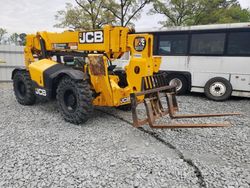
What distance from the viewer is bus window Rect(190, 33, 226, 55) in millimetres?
7359

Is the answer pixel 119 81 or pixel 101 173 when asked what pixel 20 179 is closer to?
pixel 101 173

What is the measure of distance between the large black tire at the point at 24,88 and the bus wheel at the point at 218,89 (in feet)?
19.2

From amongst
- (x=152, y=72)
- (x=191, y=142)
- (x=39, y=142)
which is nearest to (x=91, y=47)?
(x=152, y=72)

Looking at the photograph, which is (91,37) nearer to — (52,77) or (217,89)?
(52,77)

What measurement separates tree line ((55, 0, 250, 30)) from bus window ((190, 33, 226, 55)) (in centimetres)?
1395

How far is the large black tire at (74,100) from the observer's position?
4.36 metres

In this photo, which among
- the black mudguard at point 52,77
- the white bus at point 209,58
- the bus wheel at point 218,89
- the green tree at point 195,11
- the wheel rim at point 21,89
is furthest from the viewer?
the green tree at point 195,11

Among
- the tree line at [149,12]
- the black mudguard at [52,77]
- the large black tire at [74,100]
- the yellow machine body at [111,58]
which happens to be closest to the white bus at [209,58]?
the yellow machine body at [111,58]

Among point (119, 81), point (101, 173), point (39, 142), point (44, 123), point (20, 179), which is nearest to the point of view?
point (20, 179)

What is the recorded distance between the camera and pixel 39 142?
3721 mm

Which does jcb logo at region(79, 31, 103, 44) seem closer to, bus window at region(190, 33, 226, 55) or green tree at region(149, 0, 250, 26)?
bus window at region(190, 33, 226, 55)

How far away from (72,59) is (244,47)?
558cm

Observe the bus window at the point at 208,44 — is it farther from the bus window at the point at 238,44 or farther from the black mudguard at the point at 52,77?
the black mudguard at the point at 52,77

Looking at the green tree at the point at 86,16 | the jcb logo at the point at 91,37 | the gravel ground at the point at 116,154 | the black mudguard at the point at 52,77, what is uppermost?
the green tree at the point at 86,16
